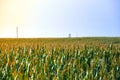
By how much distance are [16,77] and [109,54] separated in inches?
321

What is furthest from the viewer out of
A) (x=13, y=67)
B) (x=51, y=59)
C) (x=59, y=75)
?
(x=51, y=59)

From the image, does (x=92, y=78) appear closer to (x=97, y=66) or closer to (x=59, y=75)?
(x=59, y=75)

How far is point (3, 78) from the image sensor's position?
28.9ft

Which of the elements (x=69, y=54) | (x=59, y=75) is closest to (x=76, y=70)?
(x=59, y=75)

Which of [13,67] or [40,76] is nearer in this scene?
[40,76]

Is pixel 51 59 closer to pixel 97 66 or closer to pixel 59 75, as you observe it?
pixel 97 66

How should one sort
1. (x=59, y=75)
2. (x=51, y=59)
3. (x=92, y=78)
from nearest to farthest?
(x=92, y=78) < (x=59, y=75) < (x=51, y=59)

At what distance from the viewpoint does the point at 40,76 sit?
26.2ft

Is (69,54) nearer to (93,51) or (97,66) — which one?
(93,51)

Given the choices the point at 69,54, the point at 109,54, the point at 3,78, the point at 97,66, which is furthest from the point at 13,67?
the point at 109,54

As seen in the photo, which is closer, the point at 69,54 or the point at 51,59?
the point at 51,59

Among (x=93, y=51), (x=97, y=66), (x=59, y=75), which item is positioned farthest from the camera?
(x=93, y=51)

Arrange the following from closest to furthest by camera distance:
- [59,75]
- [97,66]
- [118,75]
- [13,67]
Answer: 1. [59,75]
2. [118,75]
3. [13,67]
4. [97,66]

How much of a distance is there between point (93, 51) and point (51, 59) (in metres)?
3.87
